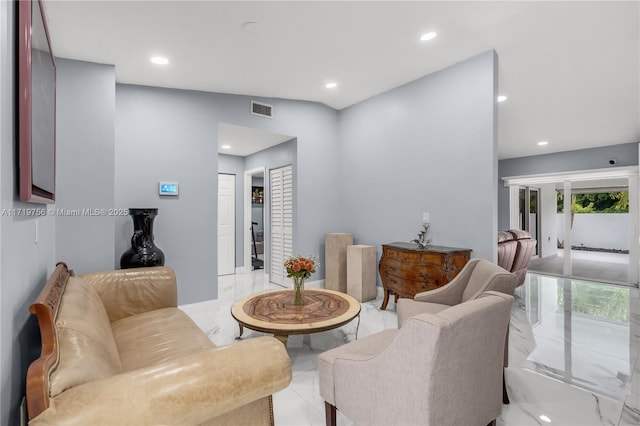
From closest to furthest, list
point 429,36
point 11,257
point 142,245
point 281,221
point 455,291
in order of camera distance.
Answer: point 11,257
point 455,291
point 429,36
point 142,245
point 281,221

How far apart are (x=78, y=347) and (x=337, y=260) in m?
3.78

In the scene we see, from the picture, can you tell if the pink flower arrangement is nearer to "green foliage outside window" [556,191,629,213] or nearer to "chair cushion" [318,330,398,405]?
"chair cushion" [318,330,398,405]

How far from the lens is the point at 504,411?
6.58 ft

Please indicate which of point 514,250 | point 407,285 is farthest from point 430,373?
point 514,250

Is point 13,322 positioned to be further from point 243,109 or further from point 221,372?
point 243,109

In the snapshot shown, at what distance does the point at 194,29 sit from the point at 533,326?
15.2ft

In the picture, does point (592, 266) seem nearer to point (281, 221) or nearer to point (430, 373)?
point (281, 221)

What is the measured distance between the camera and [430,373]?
1.25 m

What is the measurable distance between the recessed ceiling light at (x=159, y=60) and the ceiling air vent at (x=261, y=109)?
53.9 inches

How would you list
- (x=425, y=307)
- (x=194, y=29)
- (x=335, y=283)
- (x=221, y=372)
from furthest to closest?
(x=335, y=283) < (x=194, y=29) < (x=425, y=307) < (x=221, y=372)

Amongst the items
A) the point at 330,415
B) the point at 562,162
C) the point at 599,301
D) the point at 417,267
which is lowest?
the point at 599,301

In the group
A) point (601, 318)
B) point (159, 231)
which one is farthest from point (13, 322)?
point (601, 318)

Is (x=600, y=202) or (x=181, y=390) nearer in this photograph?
(x=181, y=390)

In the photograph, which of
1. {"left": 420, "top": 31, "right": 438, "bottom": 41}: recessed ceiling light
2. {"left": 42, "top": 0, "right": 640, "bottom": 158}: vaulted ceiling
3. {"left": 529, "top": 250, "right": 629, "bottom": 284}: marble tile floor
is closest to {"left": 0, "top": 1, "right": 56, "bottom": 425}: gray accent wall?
{"left": 42, "top": 0, "right": 640, "bottom": 158}: vaulted ceiling
